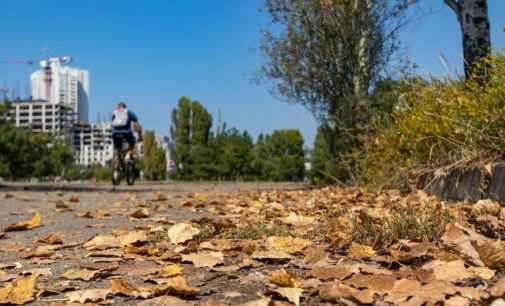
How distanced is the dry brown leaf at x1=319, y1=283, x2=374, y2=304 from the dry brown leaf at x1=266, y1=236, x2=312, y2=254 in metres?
0.75

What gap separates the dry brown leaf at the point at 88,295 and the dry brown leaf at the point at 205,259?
46 cm

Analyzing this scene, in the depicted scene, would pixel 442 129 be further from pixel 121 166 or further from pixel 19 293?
pixel 121 166

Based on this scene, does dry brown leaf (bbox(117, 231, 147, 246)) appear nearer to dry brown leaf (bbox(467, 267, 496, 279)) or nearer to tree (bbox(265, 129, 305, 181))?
dry brown leaf (bbox(467, 267, 496, 279))

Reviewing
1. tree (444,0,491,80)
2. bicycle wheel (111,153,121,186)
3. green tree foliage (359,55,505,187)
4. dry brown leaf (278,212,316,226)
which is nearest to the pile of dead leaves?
dry brown leaf (278,212,316,226)

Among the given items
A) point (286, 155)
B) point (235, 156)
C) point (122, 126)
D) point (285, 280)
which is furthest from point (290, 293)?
point (286, 155)

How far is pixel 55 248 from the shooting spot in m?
2.96

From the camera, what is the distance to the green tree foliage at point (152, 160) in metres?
55.0

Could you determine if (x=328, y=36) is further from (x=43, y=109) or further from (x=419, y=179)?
(x=43, y=109)

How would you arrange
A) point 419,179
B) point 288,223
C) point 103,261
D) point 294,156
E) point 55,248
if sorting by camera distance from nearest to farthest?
point 103,261 < point 55,248 < point 288,223 < point 419,179 < point 294,156

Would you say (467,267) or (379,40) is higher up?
(379,40)

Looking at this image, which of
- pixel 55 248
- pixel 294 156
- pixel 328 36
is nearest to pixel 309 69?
pixel 328 36

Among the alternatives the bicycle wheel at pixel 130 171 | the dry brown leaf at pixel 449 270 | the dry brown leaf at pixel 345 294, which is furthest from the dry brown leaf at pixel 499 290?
the bicycle wheel at pixel 130 171

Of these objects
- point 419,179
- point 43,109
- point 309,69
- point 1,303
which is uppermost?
point 43,109

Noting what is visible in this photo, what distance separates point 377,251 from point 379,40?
8.87 meters
